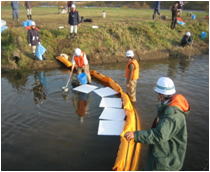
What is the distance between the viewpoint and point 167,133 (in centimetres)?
350

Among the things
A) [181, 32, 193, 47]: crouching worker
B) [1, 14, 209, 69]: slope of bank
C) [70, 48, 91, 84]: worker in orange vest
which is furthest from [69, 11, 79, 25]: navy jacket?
[181, 32, 193, 47]: crouching worker

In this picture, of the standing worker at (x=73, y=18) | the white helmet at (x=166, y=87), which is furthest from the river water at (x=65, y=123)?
the standing worker at (x=73, y=18)

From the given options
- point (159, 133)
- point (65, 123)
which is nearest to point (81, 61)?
point (65, 123)

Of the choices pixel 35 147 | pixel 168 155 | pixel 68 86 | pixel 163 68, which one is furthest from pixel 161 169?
pixel 163 68

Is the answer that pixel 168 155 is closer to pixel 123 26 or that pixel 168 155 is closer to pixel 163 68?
pixel 163 68

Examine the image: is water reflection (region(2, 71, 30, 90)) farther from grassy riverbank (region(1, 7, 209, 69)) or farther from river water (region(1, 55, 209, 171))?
grassy riverbank (region(1, 7, 209, 69))

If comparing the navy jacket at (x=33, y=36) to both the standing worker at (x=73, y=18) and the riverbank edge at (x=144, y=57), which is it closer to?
the riverbank edge at (x=144, y=57)

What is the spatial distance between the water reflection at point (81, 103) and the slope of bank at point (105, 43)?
5.24 m

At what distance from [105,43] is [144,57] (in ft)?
9.97

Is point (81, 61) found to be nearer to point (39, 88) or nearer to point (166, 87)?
point (39, 88)

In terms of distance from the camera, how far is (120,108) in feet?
29.8

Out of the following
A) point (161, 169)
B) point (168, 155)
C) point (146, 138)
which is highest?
point (146, 138)

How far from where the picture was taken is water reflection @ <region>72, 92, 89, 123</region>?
915 cm

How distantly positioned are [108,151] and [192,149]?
7.96 feet
